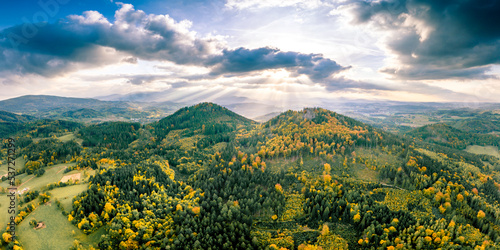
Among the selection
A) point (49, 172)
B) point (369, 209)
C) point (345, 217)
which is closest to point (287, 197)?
point (345, 217)

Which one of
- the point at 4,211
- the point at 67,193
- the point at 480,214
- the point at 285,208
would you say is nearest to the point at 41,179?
the point at 4,211

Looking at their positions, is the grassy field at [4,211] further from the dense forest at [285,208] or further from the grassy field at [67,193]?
the grassy field at [67,193]

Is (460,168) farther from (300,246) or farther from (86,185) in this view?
(86,185)

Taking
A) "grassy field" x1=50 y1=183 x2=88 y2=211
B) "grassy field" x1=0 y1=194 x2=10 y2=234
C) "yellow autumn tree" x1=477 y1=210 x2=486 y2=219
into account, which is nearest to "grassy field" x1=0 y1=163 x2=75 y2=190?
"grassy field" x1=0 y1=194 x2=10 y2=234

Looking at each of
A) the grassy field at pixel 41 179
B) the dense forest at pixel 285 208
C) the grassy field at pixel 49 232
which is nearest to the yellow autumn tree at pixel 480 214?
the dense forest at pixel 285 208

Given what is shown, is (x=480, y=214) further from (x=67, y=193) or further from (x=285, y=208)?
(x=67, y=193)

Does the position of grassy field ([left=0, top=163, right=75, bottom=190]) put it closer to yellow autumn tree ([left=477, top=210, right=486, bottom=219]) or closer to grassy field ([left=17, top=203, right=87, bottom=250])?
grassy field ([left=17, top=203, right=87, bottom=250])

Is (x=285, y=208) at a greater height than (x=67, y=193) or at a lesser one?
lesser

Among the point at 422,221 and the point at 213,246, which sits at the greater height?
the point at 422,221

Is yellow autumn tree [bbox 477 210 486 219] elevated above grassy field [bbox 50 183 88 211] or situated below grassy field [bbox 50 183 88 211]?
below
